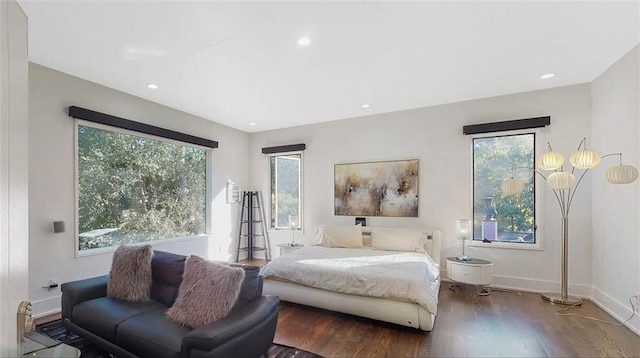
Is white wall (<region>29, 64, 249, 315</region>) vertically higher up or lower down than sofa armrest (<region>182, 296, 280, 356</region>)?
higher up

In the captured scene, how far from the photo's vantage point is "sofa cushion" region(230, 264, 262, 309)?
2.16 meters

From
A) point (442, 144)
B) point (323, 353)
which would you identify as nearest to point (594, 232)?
point (442, 144)

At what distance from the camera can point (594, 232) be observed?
11.9ft

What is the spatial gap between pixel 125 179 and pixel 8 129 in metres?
3.66

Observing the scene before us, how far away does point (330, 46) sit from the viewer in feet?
9.15

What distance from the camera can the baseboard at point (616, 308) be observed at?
110 inches

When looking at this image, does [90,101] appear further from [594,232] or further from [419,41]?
[594,232]

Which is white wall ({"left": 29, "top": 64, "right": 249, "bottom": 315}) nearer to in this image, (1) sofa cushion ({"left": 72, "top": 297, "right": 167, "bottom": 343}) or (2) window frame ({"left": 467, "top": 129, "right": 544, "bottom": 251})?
(1) sofa cushion ({"left": 72, "top": 297, "right": 167, "bottom": 343})

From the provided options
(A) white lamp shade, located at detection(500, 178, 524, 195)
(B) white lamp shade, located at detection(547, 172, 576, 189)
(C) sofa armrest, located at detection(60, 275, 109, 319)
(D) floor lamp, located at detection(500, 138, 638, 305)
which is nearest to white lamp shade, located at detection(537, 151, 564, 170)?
(D) floor lamp, located at detection(500, 138, 638, 305)

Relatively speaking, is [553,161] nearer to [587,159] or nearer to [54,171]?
[587,159]

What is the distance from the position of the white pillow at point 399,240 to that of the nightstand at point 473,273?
0.50m

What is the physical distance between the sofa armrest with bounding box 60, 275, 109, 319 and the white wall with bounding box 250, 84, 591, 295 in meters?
3.55

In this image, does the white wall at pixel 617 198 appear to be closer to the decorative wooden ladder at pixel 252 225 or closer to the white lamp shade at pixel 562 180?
the white lamp shade at pixel 562 180

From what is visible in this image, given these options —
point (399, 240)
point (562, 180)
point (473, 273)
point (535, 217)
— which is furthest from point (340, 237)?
point (562, 180)
